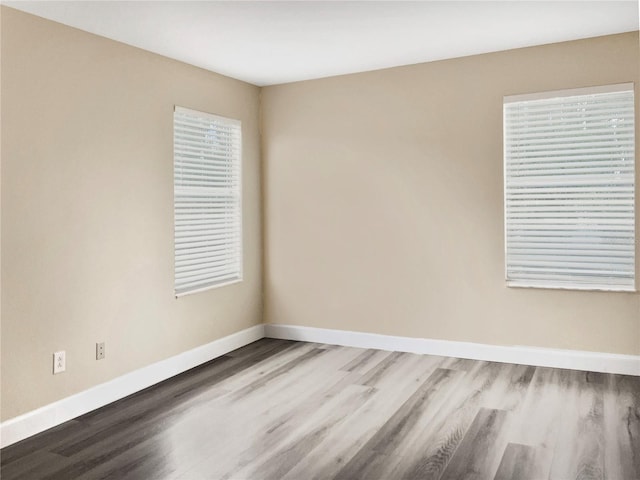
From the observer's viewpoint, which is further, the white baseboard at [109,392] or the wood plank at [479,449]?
the white baseboard at [109,392]

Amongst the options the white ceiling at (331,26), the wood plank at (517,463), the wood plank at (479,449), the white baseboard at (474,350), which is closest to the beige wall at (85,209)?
the white ceiling at (331,26)

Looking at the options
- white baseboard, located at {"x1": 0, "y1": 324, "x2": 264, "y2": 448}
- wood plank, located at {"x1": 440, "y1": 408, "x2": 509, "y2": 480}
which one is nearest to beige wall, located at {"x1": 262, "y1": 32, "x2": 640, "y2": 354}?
white baseboard, located at {"x1": 0, "y1": 324, "x2": 264, "y2": 448}

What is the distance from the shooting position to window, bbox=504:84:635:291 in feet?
13.1

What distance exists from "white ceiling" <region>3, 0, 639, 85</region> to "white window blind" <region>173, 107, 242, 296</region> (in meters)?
0.56

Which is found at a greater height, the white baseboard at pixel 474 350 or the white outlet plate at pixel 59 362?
the white outlet plate at pixel 59 362

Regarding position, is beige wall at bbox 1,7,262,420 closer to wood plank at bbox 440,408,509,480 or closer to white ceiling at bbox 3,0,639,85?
white ceiling at bbox 3,0,639,85

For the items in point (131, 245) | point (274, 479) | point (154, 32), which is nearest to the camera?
point (274, 479)

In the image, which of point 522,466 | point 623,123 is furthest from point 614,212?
point 522,466

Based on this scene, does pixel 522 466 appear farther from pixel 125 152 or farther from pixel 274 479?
pixel 125 152

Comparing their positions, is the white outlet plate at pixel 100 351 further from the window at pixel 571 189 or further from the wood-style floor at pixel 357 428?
the window at pixel 571 189

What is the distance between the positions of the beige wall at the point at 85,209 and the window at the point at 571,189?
2610 mm

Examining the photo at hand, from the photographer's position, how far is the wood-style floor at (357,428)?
8.79 feet

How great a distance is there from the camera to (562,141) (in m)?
4.16

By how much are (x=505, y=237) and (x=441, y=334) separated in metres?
0.98
